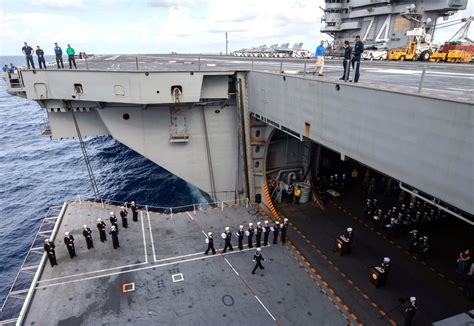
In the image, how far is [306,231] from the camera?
16.4 meters

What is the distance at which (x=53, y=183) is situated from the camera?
29.3 m

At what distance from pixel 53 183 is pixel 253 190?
70.4 feet

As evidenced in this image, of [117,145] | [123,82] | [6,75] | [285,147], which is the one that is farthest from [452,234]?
[117,145]

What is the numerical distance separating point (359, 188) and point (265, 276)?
13019 millimetres

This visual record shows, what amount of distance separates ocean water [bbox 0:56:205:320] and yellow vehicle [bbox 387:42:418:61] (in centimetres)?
2292

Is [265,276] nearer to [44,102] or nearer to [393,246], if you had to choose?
[393,246]

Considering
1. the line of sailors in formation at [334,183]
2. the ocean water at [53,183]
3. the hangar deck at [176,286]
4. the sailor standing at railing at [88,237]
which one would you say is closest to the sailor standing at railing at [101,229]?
the hangar deck at [176,286]

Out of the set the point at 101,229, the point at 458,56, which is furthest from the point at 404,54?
the point at 101,229

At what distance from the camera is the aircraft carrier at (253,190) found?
8.13 meters

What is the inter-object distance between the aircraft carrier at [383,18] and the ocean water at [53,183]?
27.6 metres

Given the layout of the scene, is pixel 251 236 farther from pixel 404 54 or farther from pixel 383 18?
pixel 383 18

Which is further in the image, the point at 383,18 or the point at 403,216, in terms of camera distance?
the point at 383,18

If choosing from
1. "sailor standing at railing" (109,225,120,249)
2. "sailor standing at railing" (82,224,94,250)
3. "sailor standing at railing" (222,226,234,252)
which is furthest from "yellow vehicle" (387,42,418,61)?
"sailor standing at railing" (82,224,94,250)

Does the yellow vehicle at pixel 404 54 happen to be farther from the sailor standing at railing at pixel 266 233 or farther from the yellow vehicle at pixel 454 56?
the sailor standing at railing at pixel 266 233
